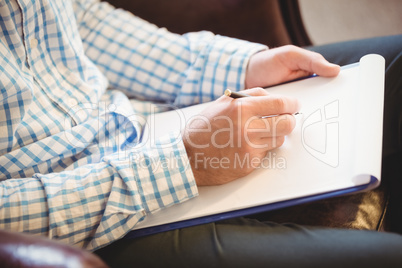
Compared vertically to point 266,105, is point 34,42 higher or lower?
higher

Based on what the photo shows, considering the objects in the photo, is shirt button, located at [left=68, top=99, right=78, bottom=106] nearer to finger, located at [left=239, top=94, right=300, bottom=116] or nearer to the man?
the man

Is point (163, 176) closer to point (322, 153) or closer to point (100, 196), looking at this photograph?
point (100, 196)

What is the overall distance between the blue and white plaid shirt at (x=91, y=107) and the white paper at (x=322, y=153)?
0.04 metres

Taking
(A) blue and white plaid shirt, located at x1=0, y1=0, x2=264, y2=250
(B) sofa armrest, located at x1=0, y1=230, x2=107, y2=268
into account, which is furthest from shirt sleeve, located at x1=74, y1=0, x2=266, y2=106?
(B) sofa armrest, located at x1=0, y1=230, x2=107, y2=268

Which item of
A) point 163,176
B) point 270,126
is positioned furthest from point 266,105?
point 163,176

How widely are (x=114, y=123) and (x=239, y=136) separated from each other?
23 centimetres

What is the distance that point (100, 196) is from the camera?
1.63 feet

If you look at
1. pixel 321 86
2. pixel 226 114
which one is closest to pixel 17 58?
pixel 226 114

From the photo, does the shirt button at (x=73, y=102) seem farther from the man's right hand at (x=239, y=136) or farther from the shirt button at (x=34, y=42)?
the man's right hand at (x=239, y=136)

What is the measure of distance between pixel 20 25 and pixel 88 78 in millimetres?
137

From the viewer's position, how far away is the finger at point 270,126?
49cm

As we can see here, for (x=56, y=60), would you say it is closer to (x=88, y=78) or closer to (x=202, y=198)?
(x=88, y=78)

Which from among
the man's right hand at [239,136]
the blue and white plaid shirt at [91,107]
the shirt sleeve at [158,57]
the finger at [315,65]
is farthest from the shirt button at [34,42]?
the finger at [315,65]

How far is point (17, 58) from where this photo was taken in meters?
0.55
